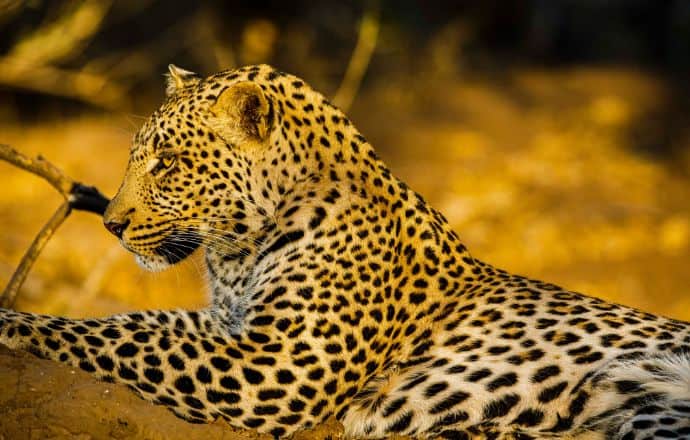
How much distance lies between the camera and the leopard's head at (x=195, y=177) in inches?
268

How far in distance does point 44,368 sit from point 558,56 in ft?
68.4

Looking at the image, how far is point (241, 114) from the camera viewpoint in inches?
266

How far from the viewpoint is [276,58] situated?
21141 millimetres

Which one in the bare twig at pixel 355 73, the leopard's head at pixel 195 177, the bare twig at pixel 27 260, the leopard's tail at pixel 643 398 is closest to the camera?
the leopard's tail at pixel 643 398

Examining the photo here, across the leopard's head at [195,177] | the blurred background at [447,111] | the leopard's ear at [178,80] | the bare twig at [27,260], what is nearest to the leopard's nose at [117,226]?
the leopard's head at [195,177]

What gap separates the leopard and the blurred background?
339 centimetres

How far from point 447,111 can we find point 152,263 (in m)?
14.7

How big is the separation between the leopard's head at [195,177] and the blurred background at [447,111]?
3.25 m

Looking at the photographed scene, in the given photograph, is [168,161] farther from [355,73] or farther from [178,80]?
[355,73]

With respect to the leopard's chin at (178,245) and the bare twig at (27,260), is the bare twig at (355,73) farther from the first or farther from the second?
the leopard's chin at (178,245)

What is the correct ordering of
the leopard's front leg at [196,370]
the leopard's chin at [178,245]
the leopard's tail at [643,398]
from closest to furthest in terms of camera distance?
1. the leopard's tail at [643,398]
2. the leopard's front leg at [196,370]
3. the leopard's chin at [178,245]

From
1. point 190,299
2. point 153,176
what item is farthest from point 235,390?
point 190,299

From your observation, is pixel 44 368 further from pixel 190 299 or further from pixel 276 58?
pixel 276 58

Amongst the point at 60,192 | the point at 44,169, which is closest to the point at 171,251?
the point at 60,192
